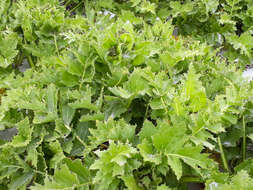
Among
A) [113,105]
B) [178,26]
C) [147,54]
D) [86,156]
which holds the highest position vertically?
[178,26]

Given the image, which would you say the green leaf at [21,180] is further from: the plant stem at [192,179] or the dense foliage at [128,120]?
the plant stem at [192,179]

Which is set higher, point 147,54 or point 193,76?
point 147,54

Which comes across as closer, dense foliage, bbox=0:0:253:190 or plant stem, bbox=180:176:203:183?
dense foliage, bbox=0:0:253:190

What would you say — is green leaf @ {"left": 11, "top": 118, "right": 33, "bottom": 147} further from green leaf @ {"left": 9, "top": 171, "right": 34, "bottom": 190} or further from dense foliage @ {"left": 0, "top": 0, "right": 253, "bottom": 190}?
green leaf @ {"left": 9, "top": 171, "right": 34, "bottom": 190}

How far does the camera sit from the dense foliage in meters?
1.17

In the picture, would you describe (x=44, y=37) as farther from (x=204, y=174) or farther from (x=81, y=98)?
(x=204, y=174)

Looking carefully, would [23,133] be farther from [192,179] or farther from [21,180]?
[192,179]

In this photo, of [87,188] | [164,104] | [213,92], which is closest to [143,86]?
[164,104]

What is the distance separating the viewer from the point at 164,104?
4.43 ft

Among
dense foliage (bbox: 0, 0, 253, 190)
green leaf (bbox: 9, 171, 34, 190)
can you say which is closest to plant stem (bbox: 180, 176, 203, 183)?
dense foliage (bbox: 0, 0, 253, 190)

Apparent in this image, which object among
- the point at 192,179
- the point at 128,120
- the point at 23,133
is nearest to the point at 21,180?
the point at 23,133

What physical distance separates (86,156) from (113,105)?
0.27 meters

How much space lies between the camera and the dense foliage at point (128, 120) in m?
1.17

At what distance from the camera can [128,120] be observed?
144 cm
